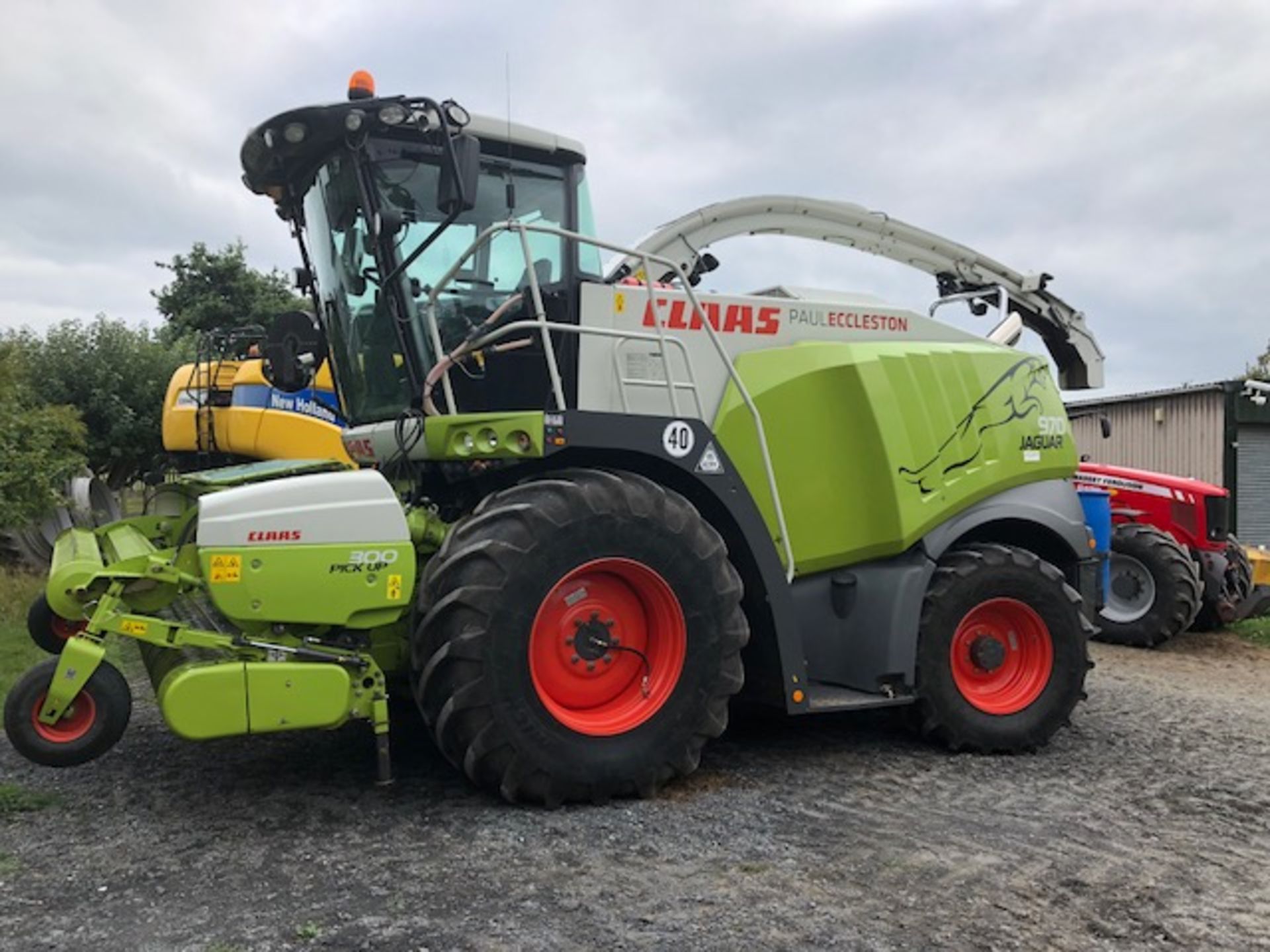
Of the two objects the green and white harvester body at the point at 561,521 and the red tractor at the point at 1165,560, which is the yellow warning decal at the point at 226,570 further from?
the red tractor at the point at 1165,560

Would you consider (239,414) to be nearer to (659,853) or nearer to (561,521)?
(561,521)

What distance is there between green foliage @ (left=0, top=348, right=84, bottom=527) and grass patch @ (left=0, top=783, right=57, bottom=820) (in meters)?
6.92

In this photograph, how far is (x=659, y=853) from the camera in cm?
384

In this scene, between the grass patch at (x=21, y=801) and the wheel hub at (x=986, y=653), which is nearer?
the grass patch at (x=21, y=801)

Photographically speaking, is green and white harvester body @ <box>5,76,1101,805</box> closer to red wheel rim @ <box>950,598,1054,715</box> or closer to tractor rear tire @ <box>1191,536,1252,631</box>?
red wheel rim @ <box>950,598,1054,715</box>

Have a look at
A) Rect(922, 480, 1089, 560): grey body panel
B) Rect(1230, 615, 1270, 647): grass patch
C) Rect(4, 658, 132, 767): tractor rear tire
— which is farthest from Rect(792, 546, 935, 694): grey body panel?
Rect(1230, 615, 1270, 647): grass patch

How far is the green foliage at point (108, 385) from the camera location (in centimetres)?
1905

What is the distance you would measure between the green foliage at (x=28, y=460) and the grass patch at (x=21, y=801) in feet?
22.7

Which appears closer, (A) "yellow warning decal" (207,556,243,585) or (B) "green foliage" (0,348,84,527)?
(A) "yellow warning decal" (207,556,243,585)

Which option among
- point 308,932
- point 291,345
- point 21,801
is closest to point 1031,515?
point 291,345

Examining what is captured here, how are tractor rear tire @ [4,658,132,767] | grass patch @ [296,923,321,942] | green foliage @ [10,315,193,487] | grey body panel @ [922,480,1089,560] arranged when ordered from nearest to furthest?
grass patch @ [296,923,321,942] → tractor rear tire @ [4,658,132,767] → grey body panel @ [922,480,1089,560] → green foliage @ [10,315,193,487]

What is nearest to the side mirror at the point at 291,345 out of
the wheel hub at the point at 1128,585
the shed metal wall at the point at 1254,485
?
the wheel hub at the point at 1128,585

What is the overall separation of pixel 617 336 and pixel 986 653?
2501 mm

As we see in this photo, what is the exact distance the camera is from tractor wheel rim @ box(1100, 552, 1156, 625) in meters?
10.3
